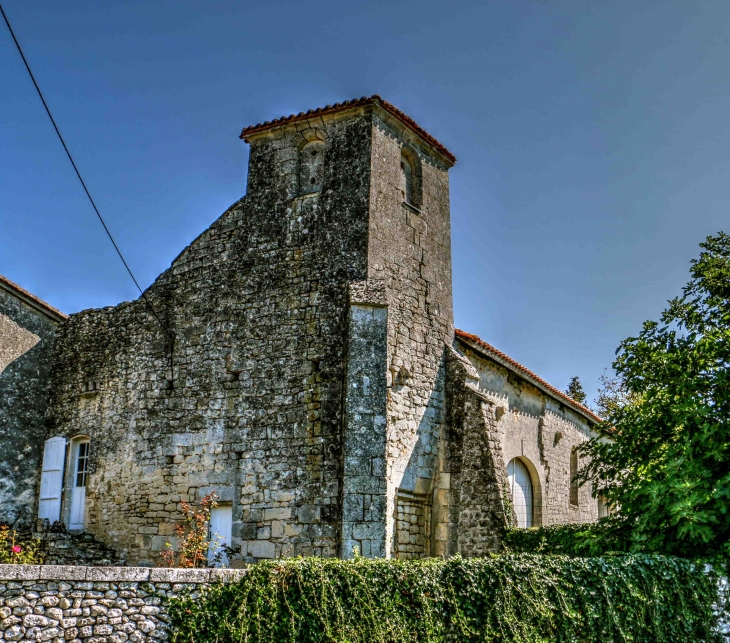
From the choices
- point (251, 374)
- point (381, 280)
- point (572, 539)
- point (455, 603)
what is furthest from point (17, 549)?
point (572, 539)

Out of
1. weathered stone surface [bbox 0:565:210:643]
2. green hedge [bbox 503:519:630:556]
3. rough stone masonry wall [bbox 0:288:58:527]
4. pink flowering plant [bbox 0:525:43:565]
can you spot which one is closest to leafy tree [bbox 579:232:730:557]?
green hedge [bbox 503:519:630:556]

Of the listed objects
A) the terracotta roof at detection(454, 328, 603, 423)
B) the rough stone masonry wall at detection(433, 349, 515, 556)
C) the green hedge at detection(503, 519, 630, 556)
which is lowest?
the green hedge at detection(503, 519, 630, 556)

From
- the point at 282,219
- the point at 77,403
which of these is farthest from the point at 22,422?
the point at 282,219

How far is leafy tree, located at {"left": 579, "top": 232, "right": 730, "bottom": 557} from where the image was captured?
33.2 feet

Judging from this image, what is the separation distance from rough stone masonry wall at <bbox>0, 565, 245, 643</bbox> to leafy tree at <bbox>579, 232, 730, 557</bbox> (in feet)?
19.3

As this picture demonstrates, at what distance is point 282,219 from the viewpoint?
13.4 m

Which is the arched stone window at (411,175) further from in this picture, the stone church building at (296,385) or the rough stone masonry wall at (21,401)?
the rough stone masonry wall at (21,401)

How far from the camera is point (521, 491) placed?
57.0 ft

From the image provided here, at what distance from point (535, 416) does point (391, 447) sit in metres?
6.93

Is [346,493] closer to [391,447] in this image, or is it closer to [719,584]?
[391,447]

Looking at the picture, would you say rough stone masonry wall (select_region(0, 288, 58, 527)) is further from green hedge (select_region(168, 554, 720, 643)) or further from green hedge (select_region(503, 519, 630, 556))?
green hedge (select_region(503, 519, 630, 556))

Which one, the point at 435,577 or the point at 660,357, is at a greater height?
the point at 660,357

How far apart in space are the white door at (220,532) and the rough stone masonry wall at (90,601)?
14.4ft

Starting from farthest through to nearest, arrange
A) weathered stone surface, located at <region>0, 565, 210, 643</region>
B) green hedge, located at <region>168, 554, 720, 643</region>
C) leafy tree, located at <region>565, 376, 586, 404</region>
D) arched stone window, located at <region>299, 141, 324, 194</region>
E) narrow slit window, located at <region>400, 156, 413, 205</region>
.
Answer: leafy tree, located at <region>565, 376, 586, 404</region> < narrow slit window, located at <region>400, 156, 413, 205</region> < arched stone window, located at <region>299, 141, 324, 194</region> < green hedge, located at <region>168, 554, 720, 643</region> < weathered stone surface, located at <region>0, 565, 210, 643</region>
